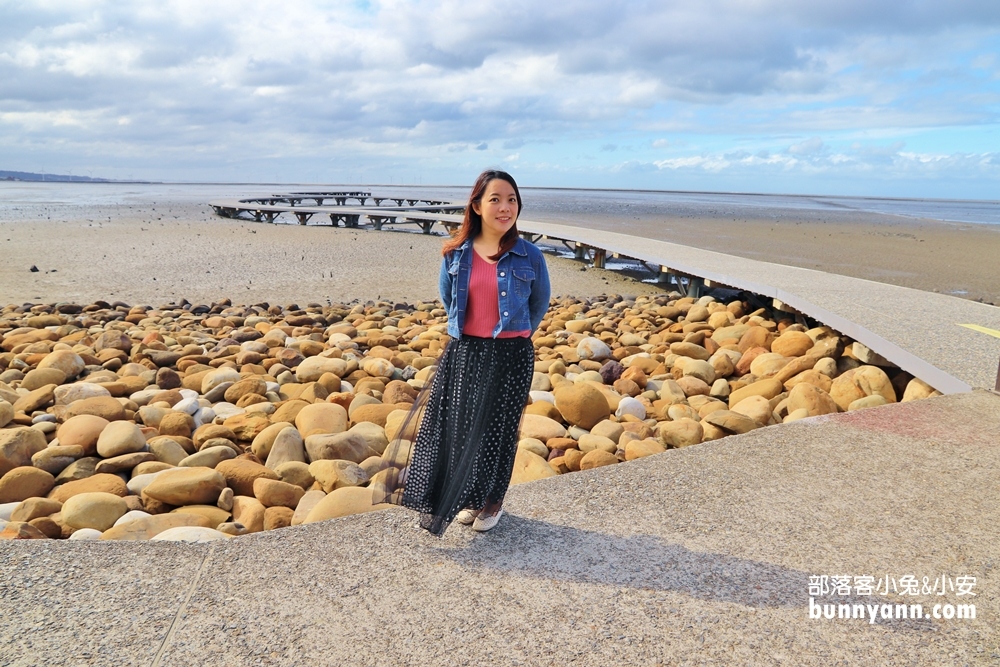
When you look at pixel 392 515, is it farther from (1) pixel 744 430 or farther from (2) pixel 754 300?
(2) pixel 754 300

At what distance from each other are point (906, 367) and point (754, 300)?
12.6ft

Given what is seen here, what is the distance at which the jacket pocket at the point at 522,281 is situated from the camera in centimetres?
249

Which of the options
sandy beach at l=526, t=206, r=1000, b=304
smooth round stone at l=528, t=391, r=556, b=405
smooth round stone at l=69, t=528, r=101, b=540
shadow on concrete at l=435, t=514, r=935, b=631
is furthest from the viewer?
sandy beach at l=526, t=206, r=1000, b=304

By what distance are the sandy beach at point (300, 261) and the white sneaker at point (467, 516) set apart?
7.74 metres

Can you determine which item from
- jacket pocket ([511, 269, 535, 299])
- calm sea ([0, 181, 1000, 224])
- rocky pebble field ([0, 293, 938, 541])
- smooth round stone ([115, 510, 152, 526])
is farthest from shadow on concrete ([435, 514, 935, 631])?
calm sea ([0, 181, 1000, 224])

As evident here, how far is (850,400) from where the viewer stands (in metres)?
4.66

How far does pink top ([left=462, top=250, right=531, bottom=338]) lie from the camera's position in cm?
249

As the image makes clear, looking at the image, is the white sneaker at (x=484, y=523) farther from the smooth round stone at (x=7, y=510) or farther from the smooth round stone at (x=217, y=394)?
the smooth round stone at (x=217, y=394)

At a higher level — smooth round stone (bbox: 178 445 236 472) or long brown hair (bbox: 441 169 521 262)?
long brown hair (bbox: 441 169 521 262)

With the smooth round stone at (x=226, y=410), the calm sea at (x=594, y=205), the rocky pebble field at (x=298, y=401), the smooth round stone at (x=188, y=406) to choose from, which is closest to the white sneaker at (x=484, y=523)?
the rocky pebble field at (x=298, y=401)

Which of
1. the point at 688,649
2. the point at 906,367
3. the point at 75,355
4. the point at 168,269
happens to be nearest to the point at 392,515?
the point at 688,649

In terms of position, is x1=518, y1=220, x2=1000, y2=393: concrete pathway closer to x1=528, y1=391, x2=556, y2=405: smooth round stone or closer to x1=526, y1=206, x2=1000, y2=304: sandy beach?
x1=528, y1=391, x2=556, y2=405: smooth round stone

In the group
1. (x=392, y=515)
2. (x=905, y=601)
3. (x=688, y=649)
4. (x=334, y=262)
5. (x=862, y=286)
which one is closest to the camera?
(x=688, y=649)

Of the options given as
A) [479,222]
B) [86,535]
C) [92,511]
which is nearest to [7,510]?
[92,511]
